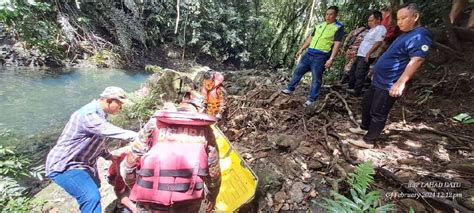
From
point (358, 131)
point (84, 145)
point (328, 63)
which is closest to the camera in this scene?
point (84, 145)

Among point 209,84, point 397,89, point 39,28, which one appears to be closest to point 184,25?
point 39,28

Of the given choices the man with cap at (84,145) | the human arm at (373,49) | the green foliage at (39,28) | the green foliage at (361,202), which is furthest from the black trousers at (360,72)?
the green foliage at (39,28)

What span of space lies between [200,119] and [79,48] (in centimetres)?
1452

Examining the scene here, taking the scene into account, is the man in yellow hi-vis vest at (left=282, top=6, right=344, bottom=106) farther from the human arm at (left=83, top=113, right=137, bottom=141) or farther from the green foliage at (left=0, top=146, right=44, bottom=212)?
the green foliage at (left=0, top=146, right=44, bottom=212)

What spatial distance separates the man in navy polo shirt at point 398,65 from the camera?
295cm

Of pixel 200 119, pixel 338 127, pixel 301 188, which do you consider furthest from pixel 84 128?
pixel 338 127

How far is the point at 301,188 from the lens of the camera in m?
3.19

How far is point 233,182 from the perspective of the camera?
10.5ft

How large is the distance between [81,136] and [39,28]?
1275cm

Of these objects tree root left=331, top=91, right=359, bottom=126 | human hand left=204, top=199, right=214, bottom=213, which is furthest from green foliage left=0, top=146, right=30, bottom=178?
tree root left=331, top=91, right=359, bottom=126

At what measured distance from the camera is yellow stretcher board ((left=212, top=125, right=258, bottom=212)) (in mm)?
3000

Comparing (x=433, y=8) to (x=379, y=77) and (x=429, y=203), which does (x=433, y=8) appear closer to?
(x=379, y=77)

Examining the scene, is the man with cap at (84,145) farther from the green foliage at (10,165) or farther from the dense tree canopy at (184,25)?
the dense tree canopy at (184,25)

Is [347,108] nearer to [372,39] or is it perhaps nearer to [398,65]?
[372,39]
